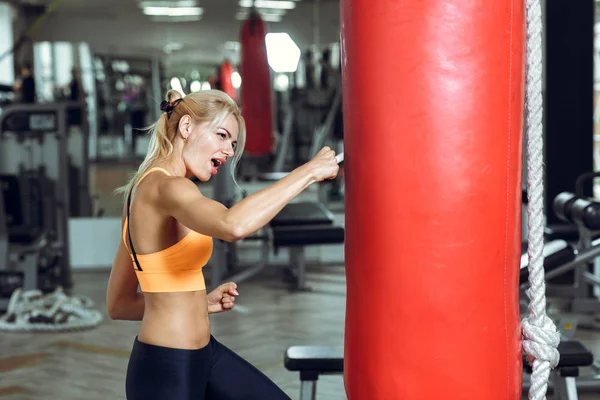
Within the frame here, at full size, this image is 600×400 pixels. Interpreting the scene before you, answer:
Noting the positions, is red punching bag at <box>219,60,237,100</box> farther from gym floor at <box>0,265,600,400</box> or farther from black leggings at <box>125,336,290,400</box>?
black leggings at <box>125,336,290,400</box>

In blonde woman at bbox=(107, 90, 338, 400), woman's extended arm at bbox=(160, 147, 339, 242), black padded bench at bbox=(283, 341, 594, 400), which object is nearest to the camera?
woman's extended arm at bbox=(160, 147, 339, 242)

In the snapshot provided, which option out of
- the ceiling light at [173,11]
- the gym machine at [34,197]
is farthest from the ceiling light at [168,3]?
the gym machine at [34,197]

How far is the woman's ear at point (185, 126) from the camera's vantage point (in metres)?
1.64

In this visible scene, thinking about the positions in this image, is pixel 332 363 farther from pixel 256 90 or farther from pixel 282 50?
pixel 282 50

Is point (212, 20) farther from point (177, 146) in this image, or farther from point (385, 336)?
point (385, 336)

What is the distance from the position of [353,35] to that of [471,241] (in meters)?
0.41

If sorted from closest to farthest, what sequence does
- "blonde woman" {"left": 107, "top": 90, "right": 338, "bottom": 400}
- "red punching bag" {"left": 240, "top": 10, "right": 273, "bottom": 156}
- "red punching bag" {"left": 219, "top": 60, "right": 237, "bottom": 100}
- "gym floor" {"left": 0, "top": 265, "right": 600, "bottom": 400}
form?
"blonde woman" {"left": 107, "top": 90, "right": 338, "bottom": 400} → "gym floor" {"left": 0, "top": 265, "right": 600, "bottom": 400} → "red punching bag" {"left": 240, "top": 10, "right": 273, "bottom": 156} → "red punching bag" {"left": 219, "top": 60, "right": 237, "bottom": 100}

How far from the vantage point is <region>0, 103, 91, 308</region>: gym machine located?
17.1 feet

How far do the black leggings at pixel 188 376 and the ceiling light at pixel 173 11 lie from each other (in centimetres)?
549

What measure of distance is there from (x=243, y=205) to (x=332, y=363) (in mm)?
1122

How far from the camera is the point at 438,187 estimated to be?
4.26 ft

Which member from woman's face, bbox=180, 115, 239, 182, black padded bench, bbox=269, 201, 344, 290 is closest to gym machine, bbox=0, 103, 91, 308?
black padded bench, bbox=269, 201, 344, 290

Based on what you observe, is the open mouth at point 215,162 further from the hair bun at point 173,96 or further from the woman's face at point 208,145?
the hair bun at point 173,96

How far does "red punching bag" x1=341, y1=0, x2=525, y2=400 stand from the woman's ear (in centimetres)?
42
